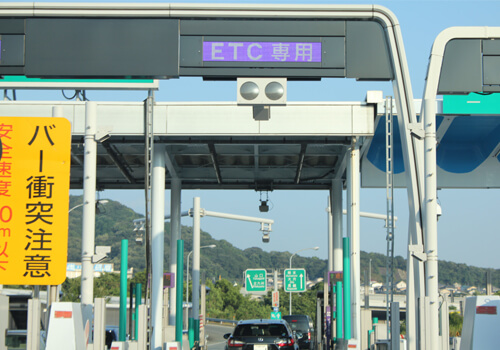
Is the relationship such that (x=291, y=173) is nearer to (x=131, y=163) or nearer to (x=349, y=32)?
(x=131, y=163)

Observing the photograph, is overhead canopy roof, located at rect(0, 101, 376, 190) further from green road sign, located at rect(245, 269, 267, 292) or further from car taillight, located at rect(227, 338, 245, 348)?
green road sign, located at rect(245, 269, 267, 292)

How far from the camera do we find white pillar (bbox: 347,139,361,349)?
20.9 m

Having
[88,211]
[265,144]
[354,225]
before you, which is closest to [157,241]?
[265,144]

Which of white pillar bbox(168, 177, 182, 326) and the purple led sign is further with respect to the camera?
white pillar bbox(168, 177, 182, 326)

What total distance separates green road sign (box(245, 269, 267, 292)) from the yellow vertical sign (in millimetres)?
37474

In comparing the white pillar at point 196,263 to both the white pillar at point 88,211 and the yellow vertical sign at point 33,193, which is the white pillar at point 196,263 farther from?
the yellow vertical sign at point 33,193

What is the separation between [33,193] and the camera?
34.7 feet

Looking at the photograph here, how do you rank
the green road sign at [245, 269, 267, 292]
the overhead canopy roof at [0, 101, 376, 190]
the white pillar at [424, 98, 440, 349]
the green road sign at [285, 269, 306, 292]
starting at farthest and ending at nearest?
1. the green road sign at [245, 269, 267, 292]
2. the green road sign at [285, 269, 306, 292]
3. the overhead canopy roof at [0, 101, 376, 190]
4. the white pillar at [424, 98, 440, 349]

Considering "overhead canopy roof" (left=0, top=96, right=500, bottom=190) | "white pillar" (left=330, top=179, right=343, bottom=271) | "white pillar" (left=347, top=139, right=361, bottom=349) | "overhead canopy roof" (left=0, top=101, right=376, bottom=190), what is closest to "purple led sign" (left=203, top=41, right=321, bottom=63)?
"overhead canopy roof" (left=0, top=96, right=500, bottom=190)

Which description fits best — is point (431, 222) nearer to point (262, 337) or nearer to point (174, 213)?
point (262, 337)

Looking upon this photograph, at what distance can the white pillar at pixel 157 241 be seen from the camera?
21.4m

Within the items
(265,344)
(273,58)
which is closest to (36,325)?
(273,58)

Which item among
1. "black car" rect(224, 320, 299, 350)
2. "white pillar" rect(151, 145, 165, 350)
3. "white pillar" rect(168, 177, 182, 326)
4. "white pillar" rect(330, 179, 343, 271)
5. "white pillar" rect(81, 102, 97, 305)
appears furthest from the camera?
"white pillar" rect(330, 179, 343, 271)

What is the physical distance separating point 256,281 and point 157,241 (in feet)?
85.9
